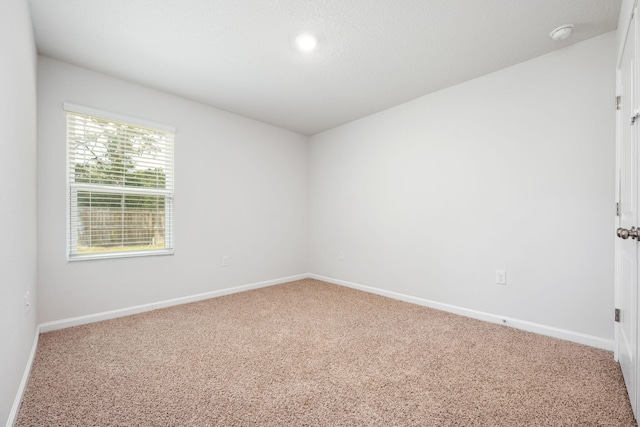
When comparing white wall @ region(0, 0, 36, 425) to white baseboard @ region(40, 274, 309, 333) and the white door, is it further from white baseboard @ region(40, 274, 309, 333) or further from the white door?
the white door

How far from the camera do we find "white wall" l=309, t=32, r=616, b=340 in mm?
2146

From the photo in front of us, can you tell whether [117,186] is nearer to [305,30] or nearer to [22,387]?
[22,387]

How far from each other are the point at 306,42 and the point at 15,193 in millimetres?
2070

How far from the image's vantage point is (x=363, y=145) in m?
3.86

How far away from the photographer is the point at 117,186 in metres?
2.82

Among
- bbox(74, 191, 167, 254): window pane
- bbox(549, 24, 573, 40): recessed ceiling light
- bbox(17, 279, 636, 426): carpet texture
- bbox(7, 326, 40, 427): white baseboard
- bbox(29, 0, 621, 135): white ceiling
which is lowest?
bbox(17, 279, 636, 426): carpet texture

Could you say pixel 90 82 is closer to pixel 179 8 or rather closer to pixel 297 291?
pixel 179 8

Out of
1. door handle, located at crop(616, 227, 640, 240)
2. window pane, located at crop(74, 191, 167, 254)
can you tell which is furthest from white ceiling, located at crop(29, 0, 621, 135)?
door handle, located at crop(616, 227, 640, 240)

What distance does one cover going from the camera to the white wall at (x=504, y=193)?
2.15m

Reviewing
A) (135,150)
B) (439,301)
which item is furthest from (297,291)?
(135,150)

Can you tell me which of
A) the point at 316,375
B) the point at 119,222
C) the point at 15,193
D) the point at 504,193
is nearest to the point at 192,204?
the point at 119,222

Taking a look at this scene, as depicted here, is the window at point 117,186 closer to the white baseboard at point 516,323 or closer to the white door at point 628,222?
the white baseboard at point 516,323

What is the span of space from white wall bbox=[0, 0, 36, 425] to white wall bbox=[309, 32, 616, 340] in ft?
10.5

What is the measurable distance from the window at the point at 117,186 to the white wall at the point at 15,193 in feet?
2.08
